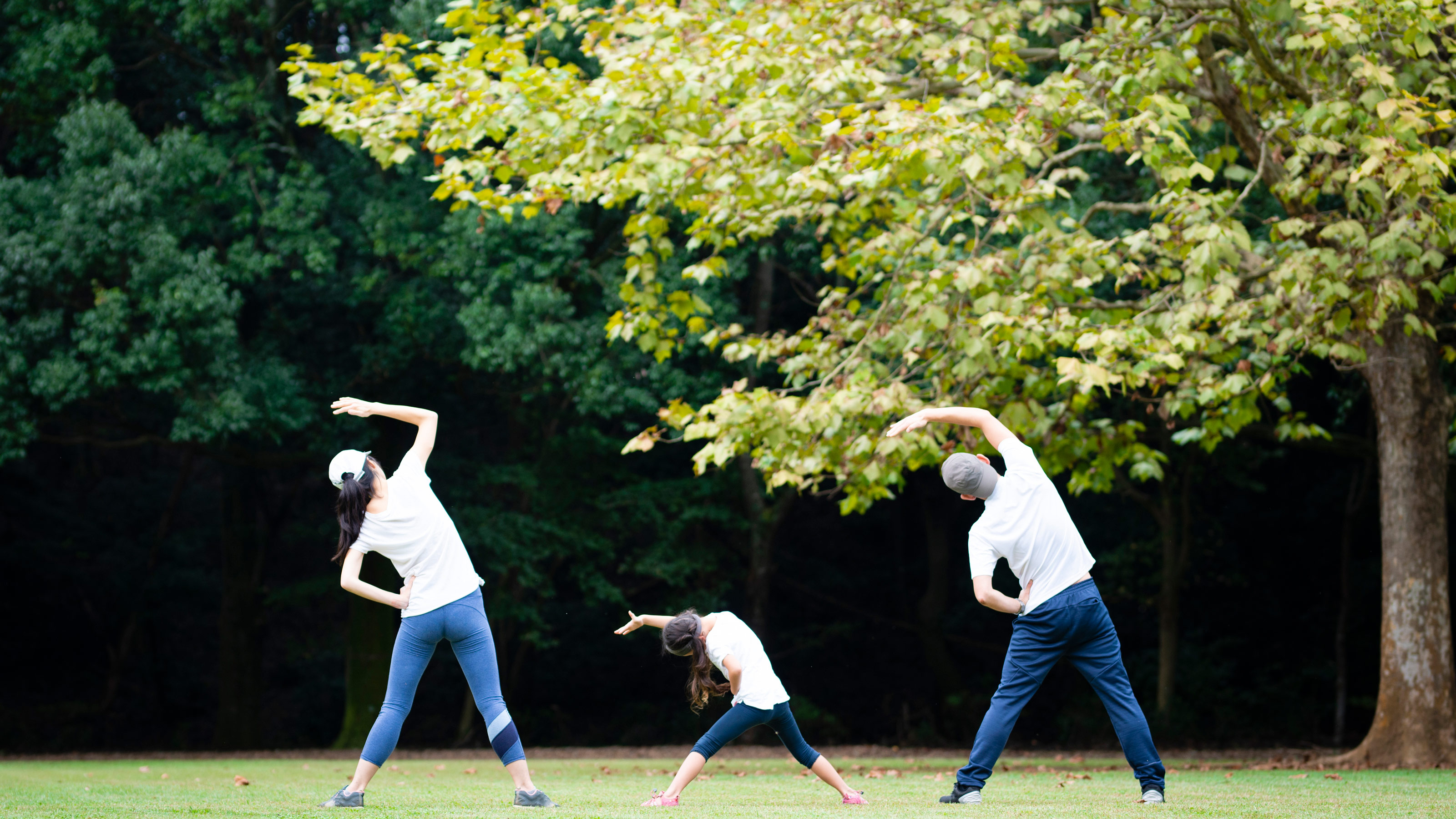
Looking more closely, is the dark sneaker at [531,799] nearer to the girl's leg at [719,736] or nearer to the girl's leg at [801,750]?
the girl's leg at [719,736]

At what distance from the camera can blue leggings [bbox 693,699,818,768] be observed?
6.03 meters

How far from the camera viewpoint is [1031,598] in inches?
241

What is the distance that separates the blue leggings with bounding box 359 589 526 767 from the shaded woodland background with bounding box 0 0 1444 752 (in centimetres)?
1019

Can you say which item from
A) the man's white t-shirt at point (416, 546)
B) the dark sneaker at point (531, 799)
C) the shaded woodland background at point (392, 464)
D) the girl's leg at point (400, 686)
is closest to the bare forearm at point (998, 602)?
the dark sneaker at point (531, 799)

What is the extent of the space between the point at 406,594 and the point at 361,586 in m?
0.24

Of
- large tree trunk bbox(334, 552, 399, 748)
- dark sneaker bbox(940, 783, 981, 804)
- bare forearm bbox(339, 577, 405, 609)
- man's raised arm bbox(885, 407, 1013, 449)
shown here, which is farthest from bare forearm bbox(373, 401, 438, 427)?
large tree trunk bbox(334, 552, 399, 748)

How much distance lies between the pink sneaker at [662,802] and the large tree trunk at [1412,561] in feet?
22.2

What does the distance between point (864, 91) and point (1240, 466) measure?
12.2m

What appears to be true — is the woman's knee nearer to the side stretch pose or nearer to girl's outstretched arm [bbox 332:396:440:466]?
the side stretch pose

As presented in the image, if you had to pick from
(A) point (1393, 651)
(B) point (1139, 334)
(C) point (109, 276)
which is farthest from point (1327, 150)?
(C) point (109, 276)

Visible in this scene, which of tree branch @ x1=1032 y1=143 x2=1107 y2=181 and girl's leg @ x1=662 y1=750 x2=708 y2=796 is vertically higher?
tree branch @ x1=1032 y1=143 x2=1107 y2=181

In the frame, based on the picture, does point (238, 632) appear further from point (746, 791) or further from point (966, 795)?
point (966, 795)

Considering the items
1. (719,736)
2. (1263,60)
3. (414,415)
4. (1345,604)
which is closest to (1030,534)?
(719,736)

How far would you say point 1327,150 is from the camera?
29.3ft
